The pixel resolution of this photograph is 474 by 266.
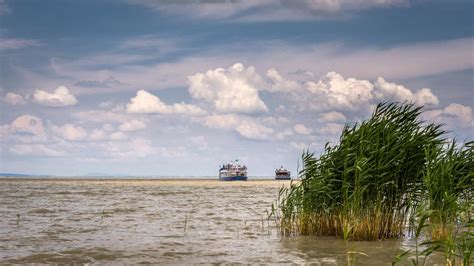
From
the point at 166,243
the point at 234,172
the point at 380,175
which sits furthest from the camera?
the point at 234,172

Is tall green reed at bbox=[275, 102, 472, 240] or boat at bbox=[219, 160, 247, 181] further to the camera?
boat at bbox=[219, 160, 247, 181]

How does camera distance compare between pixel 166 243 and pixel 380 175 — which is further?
pixel 166 243

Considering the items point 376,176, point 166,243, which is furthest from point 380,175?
point 166,243

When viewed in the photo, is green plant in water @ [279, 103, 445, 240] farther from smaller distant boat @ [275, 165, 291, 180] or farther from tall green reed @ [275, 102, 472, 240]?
smaller distant boat @ [275, 165, 291, 180]

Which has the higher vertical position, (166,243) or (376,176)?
(376,176)

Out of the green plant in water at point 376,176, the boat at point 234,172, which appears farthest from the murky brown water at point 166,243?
the boat at point 234,172

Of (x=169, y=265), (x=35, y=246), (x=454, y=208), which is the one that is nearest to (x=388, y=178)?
(x=454, y=208)

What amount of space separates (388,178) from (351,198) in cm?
138

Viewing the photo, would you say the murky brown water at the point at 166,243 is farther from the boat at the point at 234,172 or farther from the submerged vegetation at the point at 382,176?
the boat at the point at 234,172

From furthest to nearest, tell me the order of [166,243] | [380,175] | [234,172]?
1. [234,172]
2. [166,243]
3. [380,175]

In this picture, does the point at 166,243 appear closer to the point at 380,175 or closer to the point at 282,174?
the point at 380,175

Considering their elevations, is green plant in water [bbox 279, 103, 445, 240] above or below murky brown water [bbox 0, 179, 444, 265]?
above

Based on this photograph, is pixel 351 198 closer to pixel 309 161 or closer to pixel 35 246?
pixel 309 161

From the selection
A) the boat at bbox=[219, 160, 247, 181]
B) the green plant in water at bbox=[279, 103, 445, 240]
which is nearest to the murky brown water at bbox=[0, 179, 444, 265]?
the green plant in water at bbox=[279, 103, 445, 240]
